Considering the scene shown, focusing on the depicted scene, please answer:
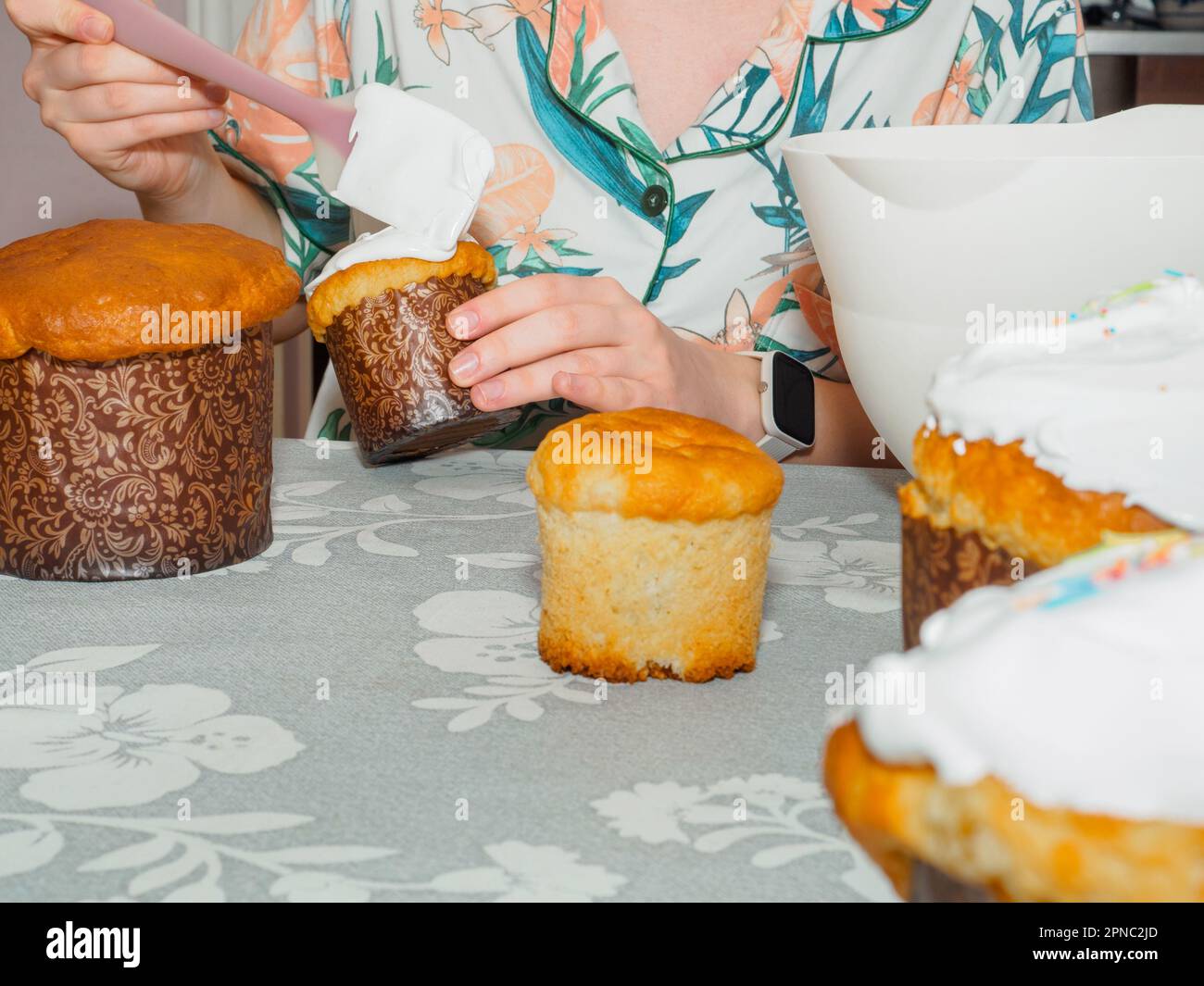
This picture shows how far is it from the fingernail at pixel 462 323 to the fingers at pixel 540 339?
0.01 m

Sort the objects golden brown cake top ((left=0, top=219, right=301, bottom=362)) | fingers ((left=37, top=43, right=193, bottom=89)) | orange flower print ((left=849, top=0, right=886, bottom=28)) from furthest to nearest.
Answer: orange flower print ((left=849, top=0, right=886, bottom=28))
fingers ((left=37, top=43, right=193, bottom=89))
golden brown cake top ((left=0, top=219, right=301, bottom=362))

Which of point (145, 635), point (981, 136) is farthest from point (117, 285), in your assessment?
point (981, 136)

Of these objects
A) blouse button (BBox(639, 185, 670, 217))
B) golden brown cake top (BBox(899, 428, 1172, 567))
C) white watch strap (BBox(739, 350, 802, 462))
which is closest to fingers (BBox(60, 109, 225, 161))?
blouse button (BBox(639, 185, 670, 217))

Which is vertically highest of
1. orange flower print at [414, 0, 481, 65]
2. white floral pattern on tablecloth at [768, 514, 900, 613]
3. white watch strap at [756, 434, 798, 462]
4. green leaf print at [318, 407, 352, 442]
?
orange flower print at [414, 0, 481, 65]

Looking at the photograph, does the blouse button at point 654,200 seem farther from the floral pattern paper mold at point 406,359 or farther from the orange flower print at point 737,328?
the floral pattern paper mold at point 406,359

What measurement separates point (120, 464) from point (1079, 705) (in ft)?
2.04

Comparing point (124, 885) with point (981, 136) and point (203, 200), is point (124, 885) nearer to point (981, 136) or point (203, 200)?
point (981, 136)

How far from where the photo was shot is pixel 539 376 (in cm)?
90

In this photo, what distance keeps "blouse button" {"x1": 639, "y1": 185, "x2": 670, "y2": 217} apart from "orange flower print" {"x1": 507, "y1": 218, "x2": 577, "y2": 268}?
0.09m

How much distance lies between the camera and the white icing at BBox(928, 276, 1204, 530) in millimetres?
428

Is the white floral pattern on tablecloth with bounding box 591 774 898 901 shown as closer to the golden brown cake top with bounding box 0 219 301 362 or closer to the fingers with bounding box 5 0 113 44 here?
the golden brown cake top with bounding box 0 219 301 362

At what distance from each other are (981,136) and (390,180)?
1.38 ft

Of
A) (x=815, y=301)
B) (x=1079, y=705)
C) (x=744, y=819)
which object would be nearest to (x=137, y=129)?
(x=815, y=301)

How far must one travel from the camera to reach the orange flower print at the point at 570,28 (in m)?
1.22
